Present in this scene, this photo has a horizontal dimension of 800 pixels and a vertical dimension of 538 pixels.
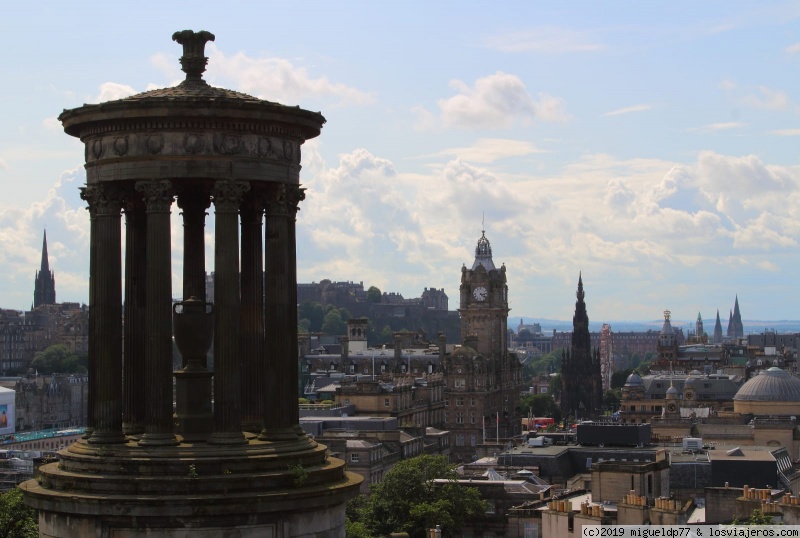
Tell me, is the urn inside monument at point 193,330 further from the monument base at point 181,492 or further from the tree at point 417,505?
the tree at point 417,505

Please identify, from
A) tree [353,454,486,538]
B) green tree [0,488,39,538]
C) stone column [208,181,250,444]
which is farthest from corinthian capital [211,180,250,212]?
tree [353,454,486,538]

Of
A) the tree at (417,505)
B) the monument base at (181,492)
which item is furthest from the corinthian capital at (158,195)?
the tree at (417,505)

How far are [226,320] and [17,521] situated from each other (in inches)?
880

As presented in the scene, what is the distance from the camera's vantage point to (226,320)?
74.5 ft

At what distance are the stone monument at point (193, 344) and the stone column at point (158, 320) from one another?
0.07ft

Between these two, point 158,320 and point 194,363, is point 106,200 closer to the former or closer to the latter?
point 158,320

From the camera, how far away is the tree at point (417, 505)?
87.6m

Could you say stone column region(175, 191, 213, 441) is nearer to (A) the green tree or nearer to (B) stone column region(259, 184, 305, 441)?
(B) stone column region(259, 184, 305, 441)

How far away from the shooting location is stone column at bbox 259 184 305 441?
2361cm

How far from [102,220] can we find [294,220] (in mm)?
2839

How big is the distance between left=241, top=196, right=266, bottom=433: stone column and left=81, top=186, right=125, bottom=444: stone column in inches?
72.1

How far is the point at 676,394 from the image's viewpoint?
18788cm

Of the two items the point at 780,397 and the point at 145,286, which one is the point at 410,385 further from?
the point at 145,286

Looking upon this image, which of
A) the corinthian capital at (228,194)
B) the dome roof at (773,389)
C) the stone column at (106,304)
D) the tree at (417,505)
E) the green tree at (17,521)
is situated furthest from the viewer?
the dome roof at (773,389)
